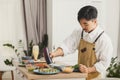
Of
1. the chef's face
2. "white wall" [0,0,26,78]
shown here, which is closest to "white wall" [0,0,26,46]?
"white wall" [0,0,26,78]

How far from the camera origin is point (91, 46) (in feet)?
6.95

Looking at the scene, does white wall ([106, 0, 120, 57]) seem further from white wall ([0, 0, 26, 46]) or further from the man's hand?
the man's hand

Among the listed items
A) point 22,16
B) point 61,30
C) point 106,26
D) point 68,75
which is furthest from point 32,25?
point 68,75

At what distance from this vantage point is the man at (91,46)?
2.00 meters

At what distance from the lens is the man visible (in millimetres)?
2000

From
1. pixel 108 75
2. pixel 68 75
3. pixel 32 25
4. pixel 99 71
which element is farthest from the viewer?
pixel 32 25

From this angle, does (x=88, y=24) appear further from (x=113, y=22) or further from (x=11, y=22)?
(x=11, y=22)

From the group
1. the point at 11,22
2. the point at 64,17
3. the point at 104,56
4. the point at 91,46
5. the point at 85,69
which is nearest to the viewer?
the point at 85,69

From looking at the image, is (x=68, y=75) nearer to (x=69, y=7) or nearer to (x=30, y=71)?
(x=30, y=71)

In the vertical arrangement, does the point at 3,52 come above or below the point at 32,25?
below

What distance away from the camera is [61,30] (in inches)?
165

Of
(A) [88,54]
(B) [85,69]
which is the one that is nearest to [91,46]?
(A) [88,54]

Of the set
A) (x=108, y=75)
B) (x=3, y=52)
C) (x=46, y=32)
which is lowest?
(x=108, y=75)

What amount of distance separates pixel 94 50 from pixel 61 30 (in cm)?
211
